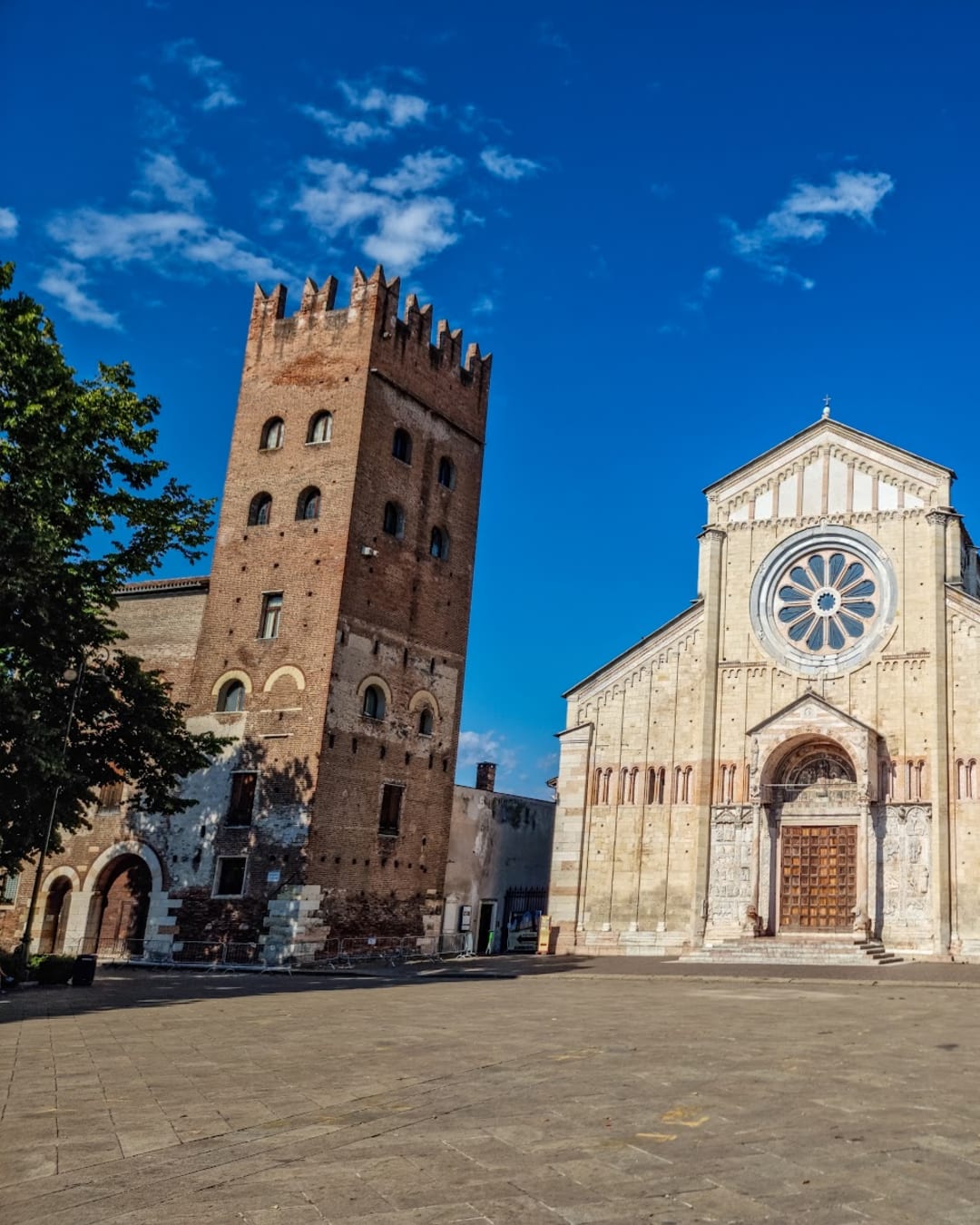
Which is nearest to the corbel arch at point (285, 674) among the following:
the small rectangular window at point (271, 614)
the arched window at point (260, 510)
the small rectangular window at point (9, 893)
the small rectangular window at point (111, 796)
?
the small rectangular window at point (271, 614)

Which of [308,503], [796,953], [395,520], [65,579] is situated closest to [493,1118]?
[65,579]

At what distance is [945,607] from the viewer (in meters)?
30.6

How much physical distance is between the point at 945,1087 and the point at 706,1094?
225 centimetres

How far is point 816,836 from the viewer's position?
31031mm

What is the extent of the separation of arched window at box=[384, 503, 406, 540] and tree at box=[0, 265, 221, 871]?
9.87 m

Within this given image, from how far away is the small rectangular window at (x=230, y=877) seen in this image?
30.6 metres

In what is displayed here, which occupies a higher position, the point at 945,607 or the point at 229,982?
the point at 945,607

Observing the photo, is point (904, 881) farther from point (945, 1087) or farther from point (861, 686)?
point (945, 1087)

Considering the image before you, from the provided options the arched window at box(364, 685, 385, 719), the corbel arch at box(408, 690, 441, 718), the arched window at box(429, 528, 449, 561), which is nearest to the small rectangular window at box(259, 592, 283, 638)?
the arched window at box(364, 685, 385, 719)

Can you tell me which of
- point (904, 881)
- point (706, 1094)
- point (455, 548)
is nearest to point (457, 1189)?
point (706, 1094)

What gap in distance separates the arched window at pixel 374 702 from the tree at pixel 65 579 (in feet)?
24.7

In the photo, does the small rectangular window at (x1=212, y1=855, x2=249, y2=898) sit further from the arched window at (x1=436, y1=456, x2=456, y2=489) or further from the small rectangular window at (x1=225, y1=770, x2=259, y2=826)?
the arched window at (x1=436, y1=456, x2=456, y2=489)

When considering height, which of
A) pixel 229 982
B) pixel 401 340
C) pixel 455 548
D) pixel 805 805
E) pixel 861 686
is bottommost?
pixel 229 982

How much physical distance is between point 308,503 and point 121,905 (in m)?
13.1
